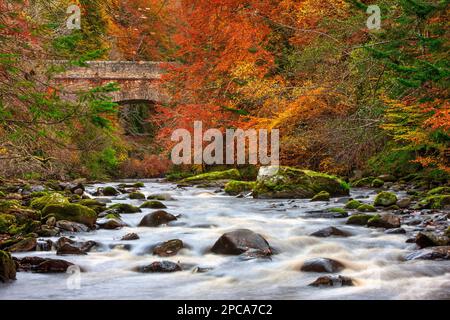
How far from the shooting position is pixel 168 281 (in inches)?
225

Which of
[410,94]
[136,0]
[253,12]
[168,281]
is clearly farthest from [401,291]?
[136,0]

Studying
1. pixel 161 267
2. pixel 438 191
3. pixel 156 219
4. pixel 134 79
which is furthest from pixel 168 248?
pixel 134 79

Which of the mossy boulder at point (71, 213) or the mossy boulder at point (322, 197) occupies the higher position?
the mossy boulder at point (71, 213)

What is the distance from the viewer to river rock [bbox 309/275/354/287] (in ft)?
17.9

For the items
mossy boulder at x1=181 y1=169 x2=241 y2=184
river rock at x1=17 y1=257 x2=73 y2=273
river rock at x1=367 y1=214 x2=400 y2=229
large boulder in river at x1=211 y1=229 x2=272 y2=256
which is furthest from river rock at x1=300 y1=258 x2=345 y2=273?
mossy boulder at x1=181 y1=169 x2=241 y2=184

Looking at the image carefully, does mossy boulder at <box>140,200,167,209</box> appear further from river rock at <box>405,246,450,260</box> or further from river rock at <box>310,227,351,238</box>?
river rock at <box>405,246,450,260</box>

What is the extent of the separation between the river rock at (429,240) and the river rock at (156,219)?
13.0 ft

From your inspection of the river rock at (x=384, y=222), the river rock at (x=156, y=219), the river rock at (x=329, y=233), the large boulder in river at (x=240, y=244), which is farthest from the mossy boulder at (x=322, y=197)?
the large boulder in river at (x=240, y=244)

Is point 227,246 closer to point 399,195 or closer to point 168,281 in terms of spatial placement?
point 168,281

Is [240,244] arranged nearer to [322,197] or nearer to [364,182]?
[322,197]

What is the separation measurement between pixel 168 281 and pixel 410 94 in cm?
685

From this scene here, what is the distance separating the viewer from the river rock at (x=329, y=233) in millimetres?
7884

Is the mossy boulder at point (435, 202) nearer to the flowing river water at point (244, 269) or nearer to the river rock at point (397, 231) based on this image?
the flowing river water at point (244, 269)

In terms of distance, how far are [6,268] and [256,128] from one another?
36.6 feet
